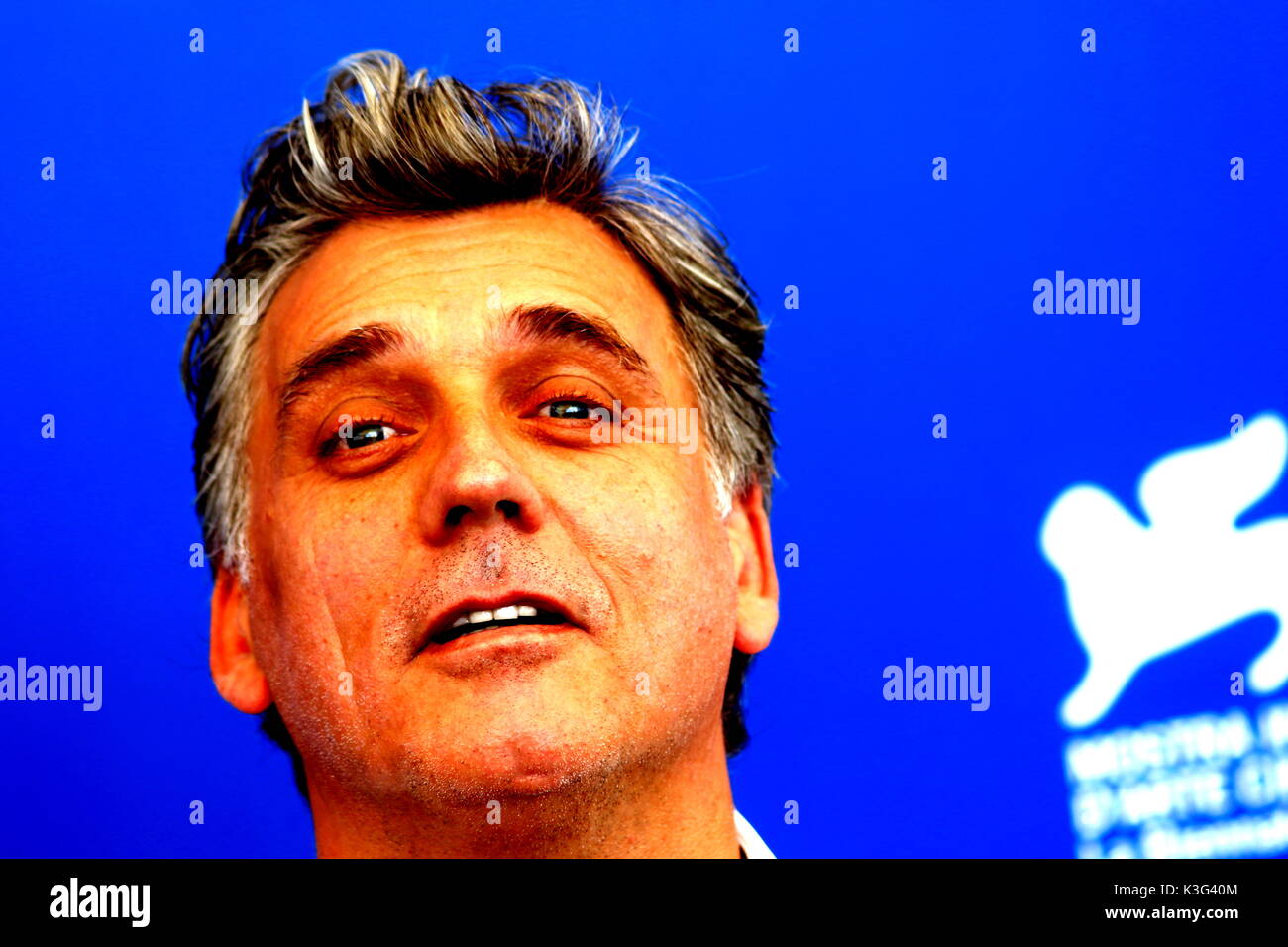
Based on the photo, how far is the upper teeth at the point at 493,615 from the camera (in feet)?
6.14

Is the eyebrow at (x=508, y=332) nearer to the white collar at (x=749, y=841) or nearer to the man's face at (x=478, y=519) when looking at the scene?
the man's face at (x=478, y=519)

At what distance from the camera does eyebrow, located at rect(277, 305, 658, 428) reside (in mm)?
2047

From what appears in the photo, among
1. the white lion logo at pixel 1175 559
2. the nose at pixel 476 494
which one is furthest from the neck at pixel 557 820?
the white lion logo at pixel 1175 559

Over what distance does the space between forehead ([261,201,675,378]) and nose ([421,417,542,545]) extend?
0.16 metres

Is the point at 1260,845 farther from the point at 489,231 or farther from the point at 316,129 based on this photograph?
the point at 316,129

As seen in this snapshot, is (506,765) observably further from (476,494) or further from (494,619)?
(476,494)

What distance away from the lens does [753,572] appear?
7.38ft

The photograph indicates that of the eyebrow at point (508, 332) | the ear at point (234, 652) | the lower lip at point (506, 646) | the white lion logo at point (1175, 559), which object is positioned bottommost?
the lower lip at point (506, 646)

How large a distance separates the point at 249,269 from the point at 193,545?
54 centimetres

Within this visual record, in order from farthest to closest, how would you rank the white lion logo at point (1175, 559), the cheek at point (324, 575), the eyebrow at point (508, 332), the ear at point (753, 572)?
the white lion logo at point (1175, 559) → the ear at point (753, 572) → the eyebrow at point (508, 332) → the cheek at point (324, 575)

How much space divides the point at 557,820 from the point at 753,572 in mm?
499

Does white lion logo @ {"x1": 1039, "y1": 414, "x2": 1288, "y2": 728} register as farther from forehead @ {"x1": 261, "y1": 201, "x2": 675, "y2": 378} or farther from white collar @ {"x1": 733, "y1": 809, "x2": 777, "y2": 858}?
forehead @ {"x1": 261, "y1": 201, "x2": 675, "y2": 378}

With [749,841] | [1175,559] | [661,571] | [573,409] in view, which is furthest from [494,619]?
[1175,559]

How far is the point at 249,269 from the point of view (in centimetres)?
230
